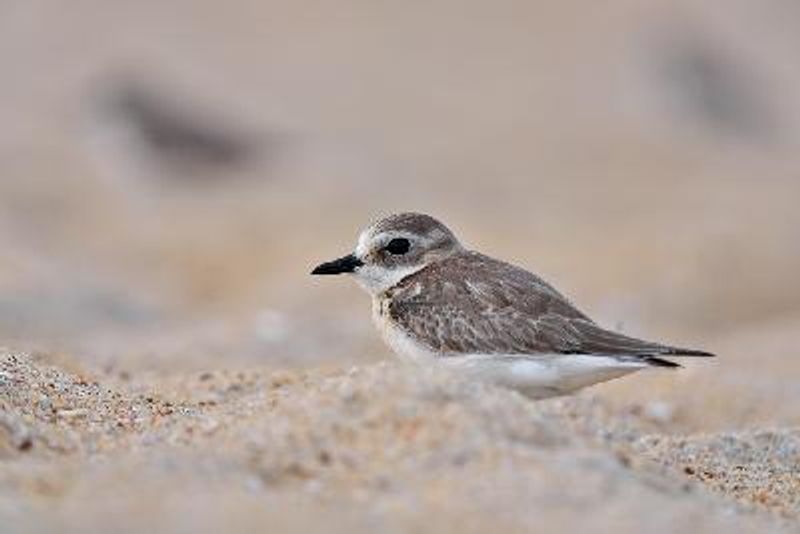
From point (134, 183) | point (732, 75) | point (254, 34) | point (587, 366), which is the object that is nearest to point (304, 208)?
point (134, 183)

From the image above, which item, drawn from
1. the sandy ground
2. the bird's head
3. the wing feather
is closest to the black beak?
the bird's head

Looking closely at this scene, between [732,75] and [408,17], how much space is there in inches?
182

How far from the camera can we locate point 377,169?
19.1 metres

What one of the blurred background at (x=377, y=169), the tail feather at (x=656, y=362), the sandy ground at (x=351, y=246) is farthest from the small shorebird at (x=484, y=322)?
the blurred background at (x=377, y=169)

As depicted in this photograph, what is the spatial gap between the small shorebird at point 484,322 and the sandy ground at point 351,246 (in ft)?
0.88

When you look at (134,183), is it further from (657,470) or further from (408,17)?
(657,470)

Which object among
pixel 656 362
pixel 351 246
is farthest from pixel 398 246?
pixel 351 246

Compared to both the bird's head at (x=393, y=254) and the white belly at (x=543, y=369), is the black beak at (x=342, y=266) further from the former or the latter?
the white belly at (x=543, y=369)

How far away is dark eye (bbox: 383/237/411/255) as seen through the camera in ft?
23.4

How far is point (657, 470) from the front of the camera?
5379 mm

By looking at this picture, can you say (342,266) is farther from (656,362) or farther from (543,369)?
(656,362)

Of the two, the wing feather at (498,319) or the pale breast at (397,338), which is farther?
the pale breast at (397,338)

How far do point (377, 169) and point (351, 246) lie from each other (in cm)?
368

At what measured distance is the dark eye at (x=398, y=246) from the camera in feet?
23.4
